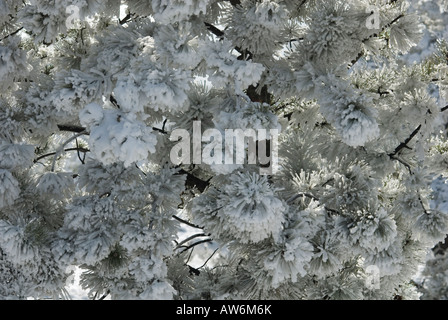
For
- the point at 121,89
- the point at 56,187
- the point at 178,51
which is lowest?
the point at 56,187

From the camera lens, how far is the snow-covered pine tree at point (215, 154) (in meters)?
1.72

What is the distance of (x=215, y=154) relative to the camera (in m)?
1.66

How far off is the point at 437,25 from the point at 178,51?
6.42 m

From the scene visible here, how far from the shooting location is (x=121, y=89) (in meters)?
1.63

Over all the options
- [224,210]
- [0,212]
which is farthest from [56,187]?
[224,210]

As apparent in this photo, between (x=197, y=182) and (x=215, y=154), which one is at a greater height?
(x=197, y=182)

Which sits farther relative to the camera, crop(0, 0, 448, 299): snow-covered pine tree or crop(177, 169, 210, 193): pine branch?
crop(177, 169, 210, 193): pine branch

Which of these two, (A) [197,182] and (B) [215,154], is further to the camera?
(A) [197,182]

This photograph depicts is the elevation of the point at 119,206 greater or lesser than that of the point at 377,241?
greater

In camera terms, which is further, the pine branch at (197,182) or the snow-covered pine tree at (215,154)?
the pine branch at (197,182)

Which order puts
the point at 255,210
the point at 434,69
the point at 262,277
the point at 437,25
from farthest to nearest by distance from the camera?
the point at 437,25, the point at 434,69, the point at 262,277, the point at 255,210

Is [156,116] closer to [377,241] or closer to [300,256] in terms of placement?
[300,256]

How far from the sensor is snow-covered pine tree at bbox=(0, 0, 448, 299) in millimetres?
1719
